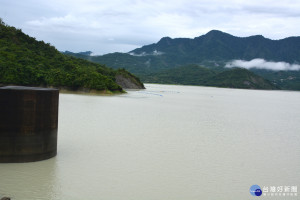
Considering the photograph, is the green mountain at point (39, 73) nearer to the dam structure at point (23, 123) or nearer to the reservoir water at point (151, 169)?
the reservoir water at point (151, 169)

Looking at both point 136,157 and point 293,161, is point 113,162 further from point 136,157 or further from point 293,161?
point 293,161

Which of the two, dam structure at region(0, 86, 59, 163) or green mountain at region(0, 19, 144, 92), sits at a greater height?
green mountain at region(0, 19, 144, 92)

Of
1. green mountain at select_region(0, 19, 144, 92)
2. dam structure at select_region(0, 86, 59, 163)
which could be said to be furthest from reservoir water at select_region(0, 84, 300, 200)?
green mountain at select_region(0, 19, 144, 92)

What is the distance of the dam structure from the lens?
414 inches

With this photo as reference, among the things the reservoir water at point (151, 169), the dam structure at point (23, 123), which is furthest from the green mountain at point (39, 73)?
the dam structure at point (23, 123)

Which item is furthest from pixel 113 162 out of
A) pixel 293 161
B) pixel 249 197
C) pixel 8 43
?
pixel 8 43

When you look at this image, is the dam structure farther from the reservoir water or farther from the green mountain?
the green mountain

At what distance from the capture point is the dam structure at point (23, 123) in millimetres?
10516

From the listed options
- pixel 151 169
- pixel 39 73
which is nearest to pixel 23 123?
pixel 151 169

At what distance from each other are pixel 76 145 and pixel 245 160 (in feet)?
27.7

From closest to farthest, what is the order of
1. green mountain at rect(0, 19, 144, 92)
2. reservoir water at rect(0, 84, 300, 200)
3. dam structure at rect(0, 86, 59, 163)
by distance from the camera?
1. reservoir water at rect(0, 84, 300, 200)
2. dam structure at rect(0, 86, 59, 163)
3. green mountain at rect(0, 19, 144, 92)

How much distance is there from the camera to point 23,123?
34.8 ft

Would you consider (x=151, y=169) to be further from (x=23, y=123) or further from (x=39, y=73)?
(x=39, y=73)

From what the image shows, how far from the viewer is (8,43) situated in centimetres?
7650
